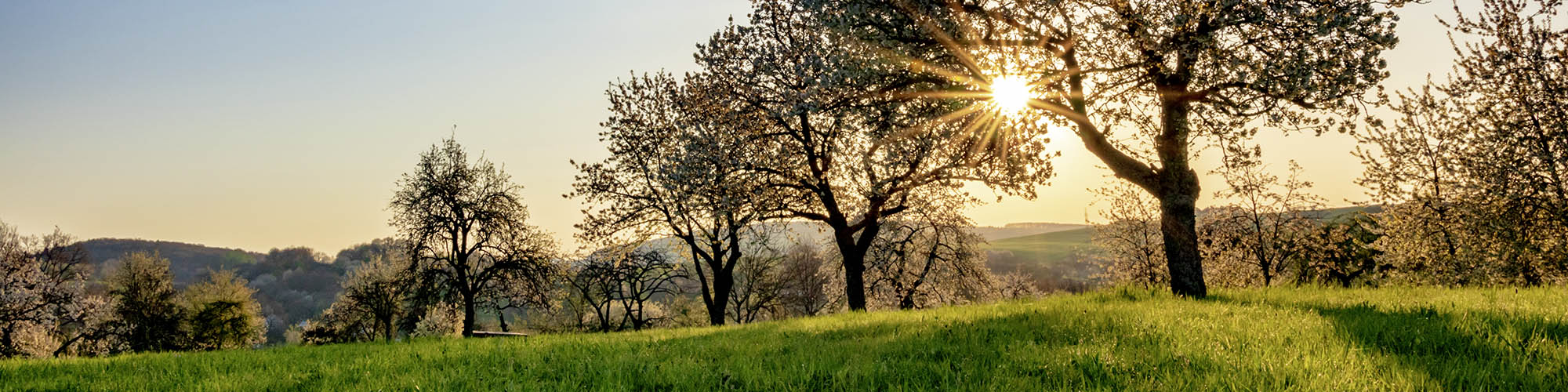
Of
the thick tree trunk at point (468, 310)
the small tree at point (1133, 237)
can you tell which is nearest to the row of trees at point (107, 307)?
the thick tree trunk at point (468, 310)

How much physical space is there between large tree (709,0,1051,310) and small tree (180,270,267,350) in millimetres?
55474

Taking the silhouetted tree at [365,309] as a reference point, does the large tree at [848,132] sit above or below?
above

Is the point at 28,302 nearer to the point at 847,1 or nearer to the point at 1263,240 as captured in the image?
the point at 847,1

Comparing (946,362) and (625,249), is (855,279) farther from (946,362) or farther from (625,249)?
(946,362)

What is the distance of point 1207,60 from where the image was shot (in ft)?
39.4

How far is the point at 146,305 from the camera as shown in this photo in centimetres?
5300

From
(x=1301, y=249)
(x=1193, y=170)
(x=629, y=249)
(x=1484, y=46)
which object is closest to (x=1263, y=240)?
(x=1301, y=249)

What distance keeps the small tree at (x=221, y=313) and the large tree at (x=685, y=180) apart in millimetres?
47849

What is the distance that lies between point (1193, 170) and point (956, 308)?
538cm

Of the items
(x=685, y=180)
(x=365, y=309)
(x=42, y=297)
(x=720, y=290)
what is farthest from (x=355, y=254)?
(x=685, y=180)

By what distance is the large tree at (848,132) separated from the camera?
1427 centimetres

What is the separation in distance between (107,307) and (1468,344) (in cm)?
6862

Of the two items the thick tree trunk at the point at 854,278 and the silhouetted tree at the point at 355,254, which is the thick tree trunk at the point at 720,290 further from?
the silhouetted tree at the point at 355,254

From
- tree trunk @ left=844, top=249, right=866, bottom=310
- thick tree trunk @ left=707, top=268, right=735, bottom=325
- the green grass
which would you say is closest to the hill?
thick tree trunk @ left=707, top=268, right=735, bottom=325
